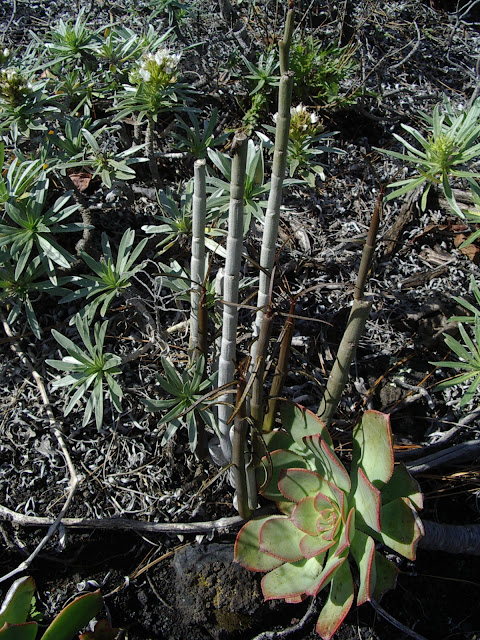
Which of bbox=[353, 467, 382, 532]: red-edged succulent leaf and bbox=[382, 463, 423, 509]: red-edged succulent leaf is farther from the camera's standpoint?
bbox=[382, 463, 423, 509]: red-edged succulent leaf

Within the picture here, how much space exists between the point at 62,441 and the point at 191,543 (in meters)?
0.61

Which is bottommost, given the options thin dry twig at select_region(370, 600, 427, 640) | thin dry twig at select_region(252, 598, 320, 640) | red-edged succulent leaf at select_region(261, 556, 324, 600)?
thin dry twig at select_region(252, 598, 320, 640)

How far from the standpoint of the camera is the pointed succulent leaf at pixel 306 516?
60.4 inches

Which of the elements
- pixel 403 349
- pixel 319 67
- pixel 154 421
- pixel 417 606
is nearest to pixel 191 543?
pixel 154 421

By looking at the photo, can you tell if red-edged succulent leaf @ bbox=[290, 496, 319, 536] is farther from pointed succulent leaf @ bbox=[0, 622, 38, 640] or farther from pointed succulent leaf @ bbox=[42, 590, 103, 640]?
pointed succulent leaf @ bbox=[0, 622, 38, 640]

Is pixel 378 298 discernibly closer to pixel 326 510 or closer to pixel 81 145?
pixel 326 510

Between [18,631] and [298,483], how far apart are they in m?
0.90

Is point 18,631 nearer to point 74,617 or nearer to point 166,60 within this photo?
point 74,617

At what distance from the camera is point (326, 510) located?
1.56m

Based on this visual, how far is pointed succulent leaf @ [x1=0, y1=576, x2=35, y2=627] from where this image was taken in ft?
4.83

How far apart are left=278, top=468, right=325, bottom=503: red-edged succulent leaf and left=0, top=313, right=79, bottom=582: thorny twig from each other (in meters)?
0.75

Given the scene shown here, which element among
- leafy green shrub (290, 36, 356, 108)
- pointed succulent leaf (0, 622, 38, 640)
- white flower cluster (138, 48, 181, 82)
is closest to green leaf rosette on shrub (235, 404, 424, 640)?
pointed succulent leaf (0, 622, 38, 640)

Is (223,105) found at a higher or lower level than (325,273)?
higher

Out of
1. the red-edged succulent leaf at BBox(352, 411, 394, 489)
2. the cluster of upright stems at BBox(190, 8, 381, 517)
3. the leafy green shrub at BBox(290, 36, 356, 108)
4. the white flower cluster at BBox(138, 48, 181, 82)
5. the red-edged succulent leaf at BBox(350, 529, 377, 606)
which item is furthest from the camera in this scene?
the leafy green shrub at BBox(290, 36, 356, 108)
